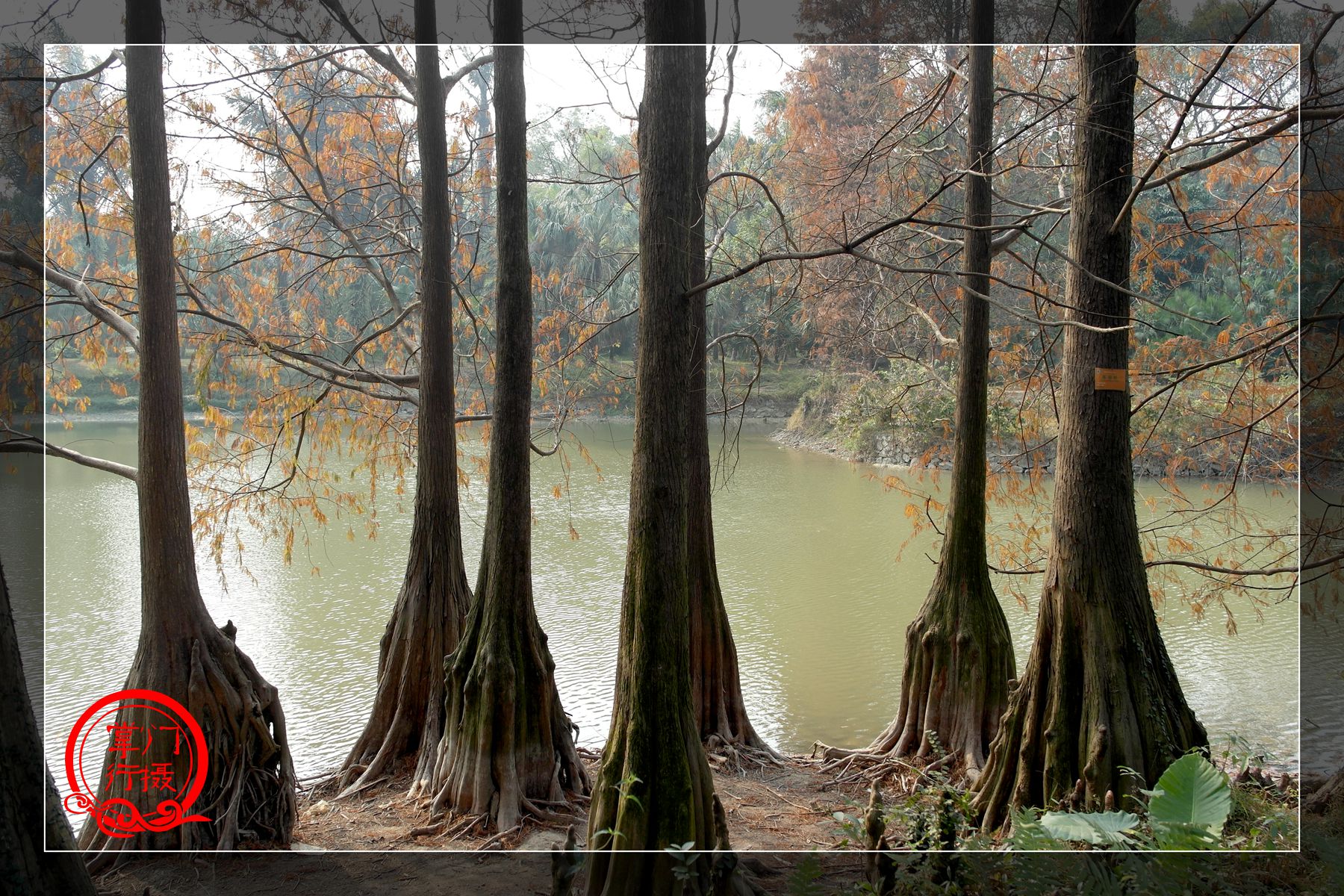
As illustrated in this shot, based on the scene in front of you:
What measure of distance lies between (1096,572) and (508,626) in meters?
2.43

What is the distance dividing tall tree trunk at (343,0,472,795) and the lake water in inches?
28.4

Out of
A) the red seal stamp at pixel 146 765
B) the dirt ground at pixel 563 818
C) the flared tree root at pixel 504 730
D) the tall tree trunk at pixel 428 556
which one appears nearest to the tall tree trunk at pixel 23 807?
the red seal stamp at pixel 146 765

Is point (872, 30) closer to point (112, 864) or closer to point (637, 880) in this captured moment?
point (637, 880)

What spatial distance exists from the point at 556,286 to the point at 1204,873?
194 inches

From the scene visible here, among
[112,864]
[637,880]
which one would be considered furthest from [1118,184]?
[112,864]

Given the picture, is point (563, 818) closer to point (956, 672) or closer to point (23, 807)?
point (956, 672)

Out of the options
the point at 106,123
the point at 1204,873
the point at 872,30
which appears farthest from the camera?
the point at 872,30

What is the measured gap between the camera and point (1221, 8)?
4.20 meters

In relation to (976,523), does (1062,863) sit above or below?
below

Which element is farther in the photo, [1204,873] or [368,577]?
[368,577]

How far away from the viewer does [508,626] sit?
13.8ft

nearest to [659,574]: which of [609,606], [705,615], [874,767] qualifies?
[705,615]

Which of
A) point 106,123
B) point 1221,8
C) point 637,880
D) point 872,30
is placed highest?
point 872,30

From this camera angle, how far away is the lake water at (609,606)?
5.66 m
